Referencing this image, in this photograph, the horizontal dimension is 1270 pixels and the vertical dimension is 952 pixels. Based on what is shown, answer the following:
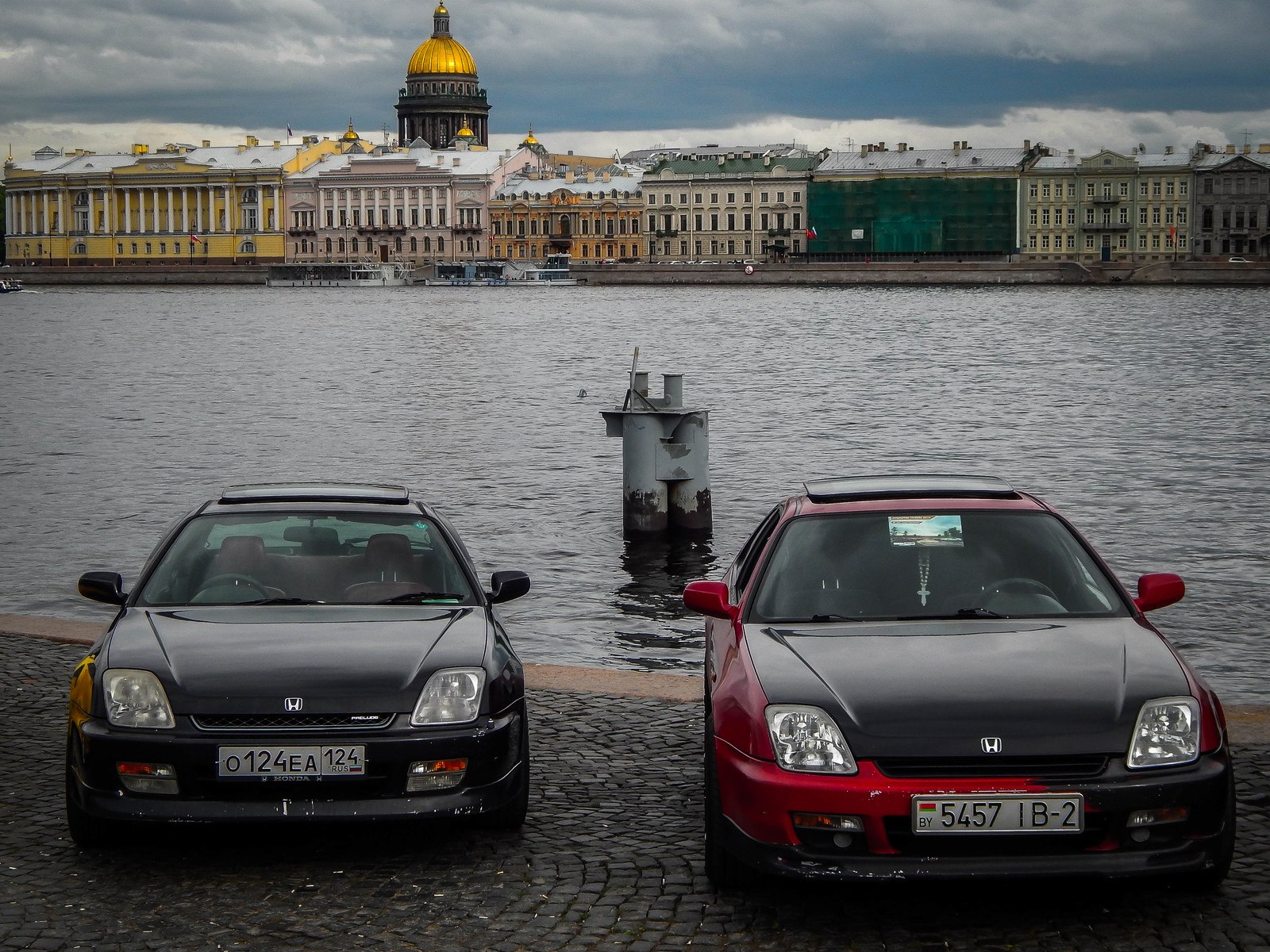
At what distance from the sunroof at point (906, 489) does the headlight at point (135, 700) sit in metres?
2.24

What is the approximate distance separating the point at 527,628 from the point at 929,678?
26.2ft

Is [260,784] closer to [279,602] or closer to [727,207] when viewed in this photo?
[279,602]

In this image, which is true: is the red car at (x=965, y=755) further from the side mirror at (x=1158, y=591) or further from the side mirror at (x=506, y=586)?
the side mirror at (x=506, y=586)

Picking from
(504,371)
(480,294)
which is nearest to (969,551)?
(504,371)

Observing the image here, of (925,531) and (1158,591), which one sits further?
(925,531)

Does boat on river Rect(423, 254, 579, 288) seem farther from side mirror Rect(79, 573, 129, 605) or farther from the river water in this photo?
side mirror Rect(79, 573, 129, 605)

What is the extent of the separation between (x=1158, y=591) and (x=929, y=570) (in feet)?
2.34

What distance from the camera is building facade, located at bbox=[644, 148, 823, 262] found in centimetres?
14175

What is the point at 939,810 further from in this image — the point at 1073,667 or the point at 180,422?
the point at 180,422

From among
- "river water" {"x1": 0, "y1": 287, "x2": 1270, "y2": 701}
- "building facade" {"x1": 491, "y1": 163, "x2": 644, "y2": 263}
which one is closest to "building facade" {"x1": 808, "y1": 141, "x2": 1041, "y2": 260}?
"building facade" {"x1": 491, "y1": 163, "x2": 644, "y2": 263}

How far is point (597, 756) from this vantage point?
23.0 feet

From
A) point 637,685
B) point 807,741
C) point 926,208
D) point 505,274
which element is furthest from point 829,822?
point 505,274

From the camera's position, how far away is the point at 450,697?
5.48 m

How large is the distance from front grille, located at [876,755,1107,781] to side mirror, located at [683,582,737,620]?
1.17 m
